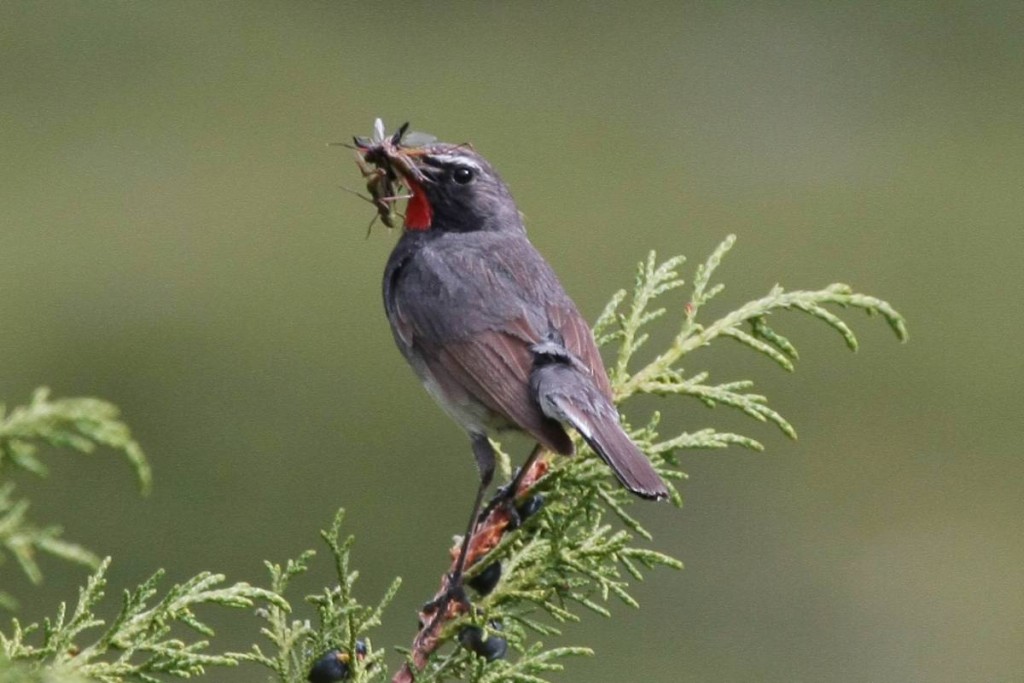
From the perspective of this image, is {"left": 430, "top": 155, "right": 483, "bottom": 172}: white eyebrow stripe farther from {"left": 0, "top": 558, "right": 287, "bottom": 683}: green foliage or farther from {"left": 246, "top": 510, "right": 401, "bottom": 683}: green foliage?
{"left": 0, "top": 558, "right": 287, "bottom": 683}: green foliage

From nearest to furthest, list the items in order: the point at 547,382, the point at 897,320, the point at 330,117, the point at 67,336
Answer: the point at 897,320 → the point at 547,382 → the point at 67,336 → the point at 330,117

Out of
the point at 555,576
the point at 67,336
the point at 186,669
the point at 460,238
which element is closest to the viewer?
the point at 186,669

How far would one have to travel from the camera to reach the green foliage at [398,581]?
94.5 inches

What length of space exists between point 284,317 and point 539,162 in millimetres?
6098

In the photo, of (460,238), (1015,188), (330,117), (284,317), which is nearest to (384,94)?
(330,117)

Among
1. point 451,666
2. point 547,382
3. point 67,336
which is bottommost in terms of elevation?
point 67,336

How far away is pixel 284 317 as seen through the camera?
18047mm

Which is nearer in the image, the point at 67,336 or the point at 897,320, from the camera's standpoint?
the point at 897,320

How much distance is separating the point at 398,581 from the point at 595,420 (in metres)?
1.00

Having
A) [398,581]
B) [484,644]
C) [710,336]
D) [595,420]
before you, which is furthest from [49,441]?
[710,336]

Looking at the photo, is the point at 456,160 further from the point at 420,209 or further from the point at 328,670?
the point at 328,670

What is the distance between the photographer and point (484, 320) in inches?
197

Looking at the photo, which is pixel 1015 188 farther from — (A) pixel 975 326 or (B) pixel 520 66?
(B) pixel 520 66

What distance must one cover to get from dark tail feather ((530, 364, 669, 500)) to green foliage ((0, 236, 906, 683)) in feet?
0.28
